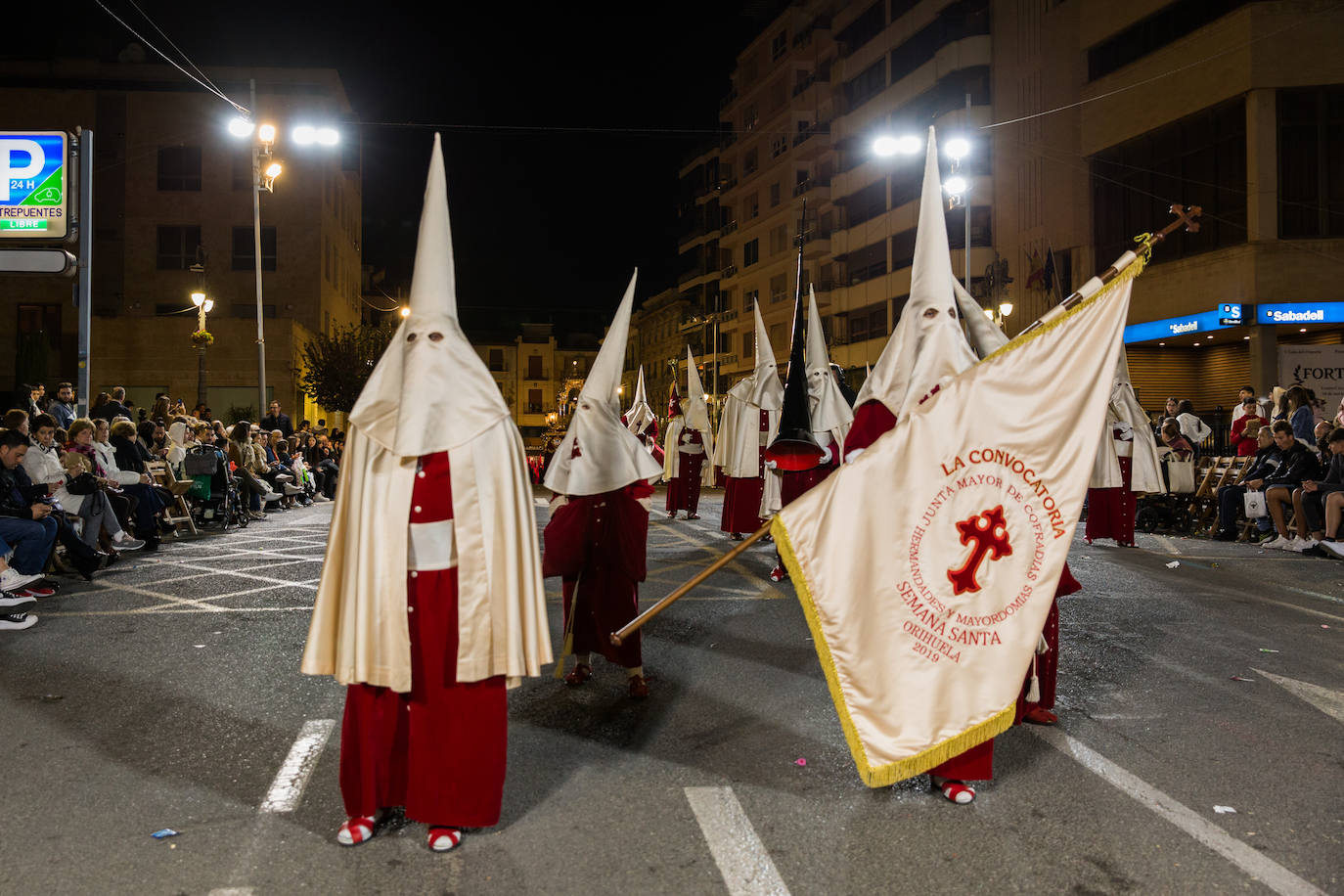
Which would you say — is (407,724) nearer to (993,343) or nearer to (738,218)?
(993,343)

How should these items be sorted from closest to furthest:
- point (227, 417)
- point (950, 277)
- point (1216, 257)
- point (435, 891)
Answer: point (435, 891) < point (950, 277) < point (1216, 257) < point (227, 417)

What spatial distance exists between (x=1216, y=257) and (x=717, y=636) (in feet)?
80.0

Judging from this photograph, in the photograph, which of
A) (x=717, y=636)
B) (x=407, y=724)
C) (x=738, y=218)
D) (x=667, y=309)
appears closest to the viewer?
(x=407, y=724)

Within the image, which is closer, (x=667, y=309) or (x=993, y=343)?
(x=993, y=343)

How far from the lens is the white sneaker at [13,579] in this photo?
902 cm

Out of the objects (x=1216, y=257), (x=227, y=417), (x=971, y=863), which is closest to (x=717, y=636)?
(x=971, y=863)

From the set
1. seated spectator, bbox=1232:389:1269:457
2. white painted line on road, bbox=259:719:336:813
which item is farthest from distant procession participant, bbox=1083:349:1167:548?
white painted line on road, bbox=259:719:336:813

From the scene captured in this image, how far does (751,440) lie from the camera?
14000 millimetres

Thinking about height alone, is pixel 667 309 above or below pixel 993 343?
above

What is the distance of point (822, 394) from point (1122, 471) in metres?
5.43

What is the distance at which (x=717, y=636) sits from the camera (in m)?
7.91

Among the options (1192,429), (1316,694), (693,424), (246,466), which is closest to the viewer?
(1316,694)

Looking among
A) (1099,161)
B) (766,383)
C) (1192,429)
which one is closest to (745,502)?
(766,383)

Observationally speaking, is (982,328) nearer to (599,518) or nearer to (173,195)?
(599,518)
